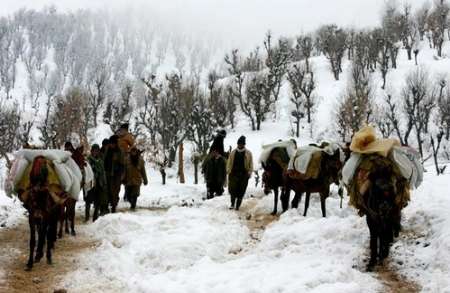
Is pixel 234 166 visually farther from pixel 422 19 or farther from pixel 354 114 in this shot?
pixel 422 19

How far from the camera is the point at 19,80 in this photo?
3932 inches

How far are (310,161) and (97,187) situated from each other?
17.8 ft

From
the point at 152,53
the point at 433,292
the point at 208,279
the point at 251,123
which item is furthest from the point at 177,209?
the point at 152,53

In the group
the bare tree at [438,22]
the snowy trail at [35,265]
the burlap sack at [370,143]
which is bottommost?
the snowy trail at [35,265]

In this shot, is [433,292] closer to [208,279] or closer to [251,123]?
[208,279]

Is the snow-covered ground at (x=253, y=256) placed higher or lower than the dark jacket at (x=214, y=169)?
lower

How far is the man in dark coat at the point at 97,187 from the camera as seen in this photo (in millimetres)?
12500

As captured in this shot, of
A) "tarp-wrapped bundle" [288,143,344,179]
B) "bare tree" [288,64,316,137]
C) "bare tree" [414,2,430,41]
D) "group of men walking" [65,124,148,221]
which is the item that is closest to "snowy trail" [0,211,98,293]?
"group of men walking" [65,124,148,221]

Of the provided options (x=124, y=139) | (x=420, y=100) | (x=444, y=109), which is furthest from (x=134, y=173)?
(x=444, y=109)

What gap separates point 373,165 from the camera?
7160 millimetres

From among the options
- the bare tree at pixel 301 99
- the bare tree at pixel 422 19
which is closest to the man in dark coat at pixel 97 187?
the bare tree at pixel 301 99

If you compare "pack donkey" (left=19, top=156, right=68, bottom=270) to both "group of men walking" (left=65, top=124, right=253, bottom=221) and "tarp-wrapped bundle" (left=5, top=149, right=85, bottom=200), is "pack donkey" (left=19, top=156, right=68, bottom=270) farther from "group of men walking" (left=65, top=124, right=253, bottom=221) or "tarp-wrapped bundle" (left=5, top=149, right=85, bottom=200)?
"group of men walking" (left=65, top=124, right=253, bottom=221)

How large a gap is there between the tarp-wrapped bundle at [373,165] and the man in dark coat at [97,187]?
696 centimetres

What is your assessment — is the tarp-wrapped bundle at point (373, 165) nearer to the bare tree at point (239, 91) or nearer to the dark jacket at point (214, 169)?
A: the dark jacket at point (214, 169)
